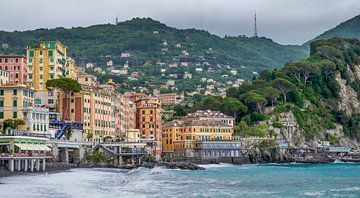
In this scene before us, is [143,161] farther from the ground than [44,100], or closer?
closer

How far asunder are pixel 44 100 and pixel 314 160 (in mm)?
62426

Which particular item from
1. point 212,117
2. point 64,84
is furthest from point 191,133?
point 64,84

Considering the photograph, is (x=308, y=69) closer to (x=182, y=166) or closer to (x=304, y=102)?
(x=304, y=102)

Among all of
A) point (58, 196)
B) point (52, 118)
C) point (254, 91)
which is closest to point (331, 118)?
point (254, 91)

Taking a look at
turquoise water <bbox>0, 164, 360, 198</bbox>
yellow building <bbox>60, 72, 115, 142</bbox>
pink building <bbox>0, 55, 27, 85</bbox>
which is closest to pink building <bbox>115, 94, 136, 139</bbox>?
yellow building <bbox>60, 72, 115, 142</bbox>

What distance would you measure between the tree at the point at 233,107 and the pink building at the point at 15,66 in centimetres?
5468

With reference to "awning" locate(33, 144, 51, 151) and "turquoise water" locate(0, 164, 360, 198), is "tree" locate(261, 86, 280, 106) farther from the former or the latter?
"turquoise water" locate(0, 164, 360, 198)

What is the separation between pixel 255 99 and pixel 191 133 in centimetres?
2487

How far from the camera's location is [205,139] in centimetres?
13412

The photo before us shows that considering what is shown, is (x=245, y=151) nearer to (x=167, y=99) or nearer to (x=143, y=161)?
(x=143, y=161)

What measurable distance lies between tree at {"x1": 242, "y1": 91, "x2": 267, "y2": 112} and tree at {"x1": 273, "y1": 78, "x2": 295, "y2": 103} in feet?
28.4

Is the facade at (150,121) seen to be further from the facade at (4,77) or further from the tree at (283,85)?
the tree at (283,85)

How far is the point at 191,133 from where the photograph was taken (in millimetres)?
133625

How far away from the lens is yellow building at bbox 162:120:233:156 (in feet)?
439
